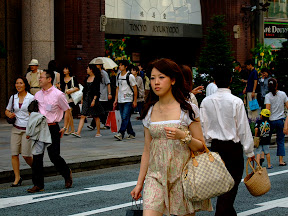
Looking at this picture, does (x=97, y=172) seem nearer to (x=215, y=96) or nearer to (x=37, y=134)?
(x=37, y=134)

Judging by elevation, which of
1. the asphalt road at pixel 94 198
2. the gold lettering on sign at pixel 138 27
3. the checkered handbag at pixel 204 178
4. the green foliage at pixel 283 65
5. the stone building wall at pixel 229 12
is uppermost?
the stone building wall at pixel 229 12

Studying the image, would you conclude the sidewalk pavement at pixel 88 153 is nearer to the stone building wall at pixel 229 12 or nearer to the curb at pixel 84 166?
the curb at pixel 84 166

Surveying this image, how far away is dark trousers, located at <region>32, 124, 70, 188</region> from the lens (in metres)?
9.13

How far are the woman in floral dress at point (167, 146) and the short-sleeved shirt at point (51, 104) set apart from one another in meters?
4.52

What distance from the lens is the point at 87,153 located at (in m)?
12.5

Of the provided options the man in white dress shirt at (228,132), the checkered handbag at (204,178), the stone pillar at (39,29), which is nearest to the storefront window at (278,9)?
the stone pillar at (39,29)

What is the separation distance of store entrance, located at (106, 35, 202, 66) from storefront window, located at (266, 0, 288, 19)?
182 inches

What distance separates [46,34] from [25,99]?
10521 millimetres

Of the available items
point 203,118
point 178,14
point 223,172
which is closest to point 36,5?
point 178,14

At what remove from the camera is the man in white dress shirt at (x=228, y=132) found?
6.11m

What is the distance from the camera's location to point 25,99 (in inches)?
379

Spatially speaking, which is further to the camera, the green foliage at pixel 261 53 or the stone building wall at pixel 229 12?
the stone building wall at pixel 229 12

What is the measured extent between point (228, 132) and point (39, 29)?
14409 mm

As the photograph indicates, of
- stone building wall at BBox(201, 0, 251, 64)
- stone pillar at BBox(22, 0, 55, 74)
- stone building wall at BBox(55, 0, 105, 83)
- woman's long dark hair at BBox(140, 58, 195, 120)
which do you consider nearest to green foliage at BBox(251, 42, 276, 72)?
stone building wall at BBox(201, 0, 251, 64)
